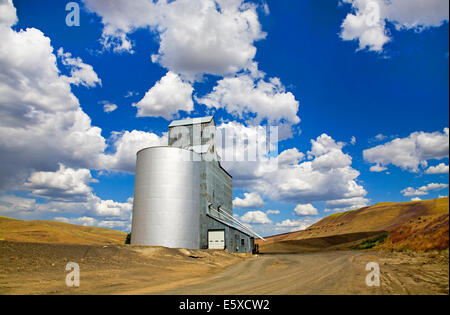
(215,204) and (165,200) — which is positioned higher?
(165,200)

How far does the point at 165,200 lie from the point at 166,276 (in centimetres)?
1750

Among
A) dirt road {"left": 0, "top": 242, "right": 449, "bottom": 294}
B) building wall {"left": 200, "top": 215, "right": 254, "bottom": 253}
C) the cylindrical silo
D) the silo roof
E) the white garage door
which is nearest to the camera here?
dirt road {"left": 0, "top": 242, "right": 449, "bottom": 294}

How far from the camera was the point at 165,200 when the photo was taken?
36.4 meters

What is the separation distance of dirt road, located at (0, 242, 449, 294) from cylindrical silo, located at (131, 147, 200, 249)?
553cm

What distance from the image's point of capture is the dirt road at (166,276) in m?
12.1

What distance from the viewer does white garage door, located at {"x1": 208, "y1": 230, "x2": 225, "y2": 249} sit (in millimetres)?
41062

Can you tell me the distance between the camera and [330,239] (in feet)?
259

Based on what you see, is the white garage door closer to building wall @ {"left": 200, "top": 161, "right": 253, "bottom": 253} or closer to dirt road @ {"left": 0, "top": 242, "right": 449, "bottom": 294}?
building wall @ {"left": 200, "top": 161, "right": 253, "bottom": 253}
